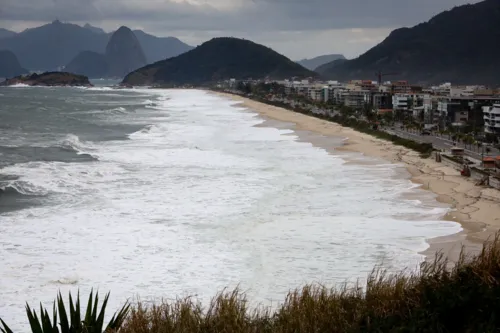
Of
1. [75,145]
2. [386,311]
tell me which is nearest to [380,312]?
[386,311]

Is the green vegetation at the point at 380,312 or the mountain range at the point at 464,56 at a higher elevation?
the mountain range at the point at 464,56

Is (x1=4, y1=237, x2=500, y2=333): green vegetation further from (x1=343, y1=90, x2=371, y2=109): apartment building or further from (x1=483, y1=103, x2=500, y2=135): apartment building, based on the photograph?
(x1=343, y1=90, x2=371, y2=109): apartment building

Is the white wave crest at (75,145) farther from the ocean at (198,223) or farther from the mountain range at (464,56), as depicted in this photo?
the mountain range at (464,56)

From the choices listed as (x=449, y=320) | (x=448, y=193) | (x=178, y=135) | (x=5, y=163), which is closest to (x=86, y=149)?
(x=5, y=163)

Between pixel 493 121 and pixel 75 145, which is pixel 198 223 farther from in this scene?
pixel 493 121

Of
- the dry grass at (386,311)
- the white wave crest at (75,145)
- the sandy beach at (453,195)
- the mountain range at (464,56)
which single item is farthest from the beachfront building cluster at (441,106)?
the mountain range at (464,56)
